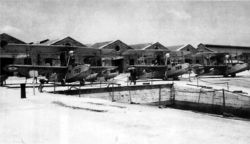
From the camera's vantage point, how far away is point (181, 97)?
784 inches

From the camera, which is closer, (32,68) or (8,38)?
(32,68)

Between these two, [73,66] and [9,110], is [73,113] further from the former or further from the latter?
[73,66]

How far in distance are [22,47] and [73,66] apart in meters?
4.84

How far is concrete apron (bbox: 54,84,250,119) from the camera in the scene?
15.2 meters

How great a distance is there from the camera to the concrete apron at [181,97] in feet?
49.8

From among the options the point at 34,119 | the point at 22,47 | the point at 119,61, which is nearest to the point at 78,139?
the point at 34,119

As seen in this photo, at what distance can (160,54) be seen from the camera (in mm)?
34375

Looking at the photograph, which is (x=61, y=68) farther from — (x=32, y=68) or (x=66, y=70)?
(x=32, y=68)

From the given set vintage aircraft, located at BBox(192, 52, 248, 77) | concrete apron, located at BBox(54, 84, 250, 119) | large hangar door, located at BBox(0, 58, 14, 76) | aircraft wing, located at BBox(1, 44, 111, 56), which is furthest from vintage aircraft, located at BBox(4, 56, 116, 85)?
large hangar door, located at BBox(0, 58, 14, 76)

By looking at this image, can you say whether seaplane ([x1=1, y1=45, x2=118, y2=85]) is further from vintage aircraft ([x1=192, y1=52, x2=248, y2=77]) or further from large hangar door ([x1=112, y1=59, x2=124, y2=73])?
large hangar door ([x1=112, y1=59, x2=124, y2=73])

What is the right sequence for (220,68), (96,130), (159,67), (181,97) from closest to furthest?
(96,130) < (181,97) < (159,67) < (220,68)

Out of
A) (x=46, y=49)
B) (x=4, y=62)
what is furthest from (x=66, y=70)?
(x=4, y=62)

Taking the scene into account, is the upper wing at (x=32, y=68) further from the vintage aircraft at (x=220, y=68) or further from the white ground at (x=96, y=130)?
the vintage aircraft at (x=220, y=68)

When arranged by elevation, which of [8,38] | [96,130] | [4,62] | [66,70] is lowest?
[96,130]
